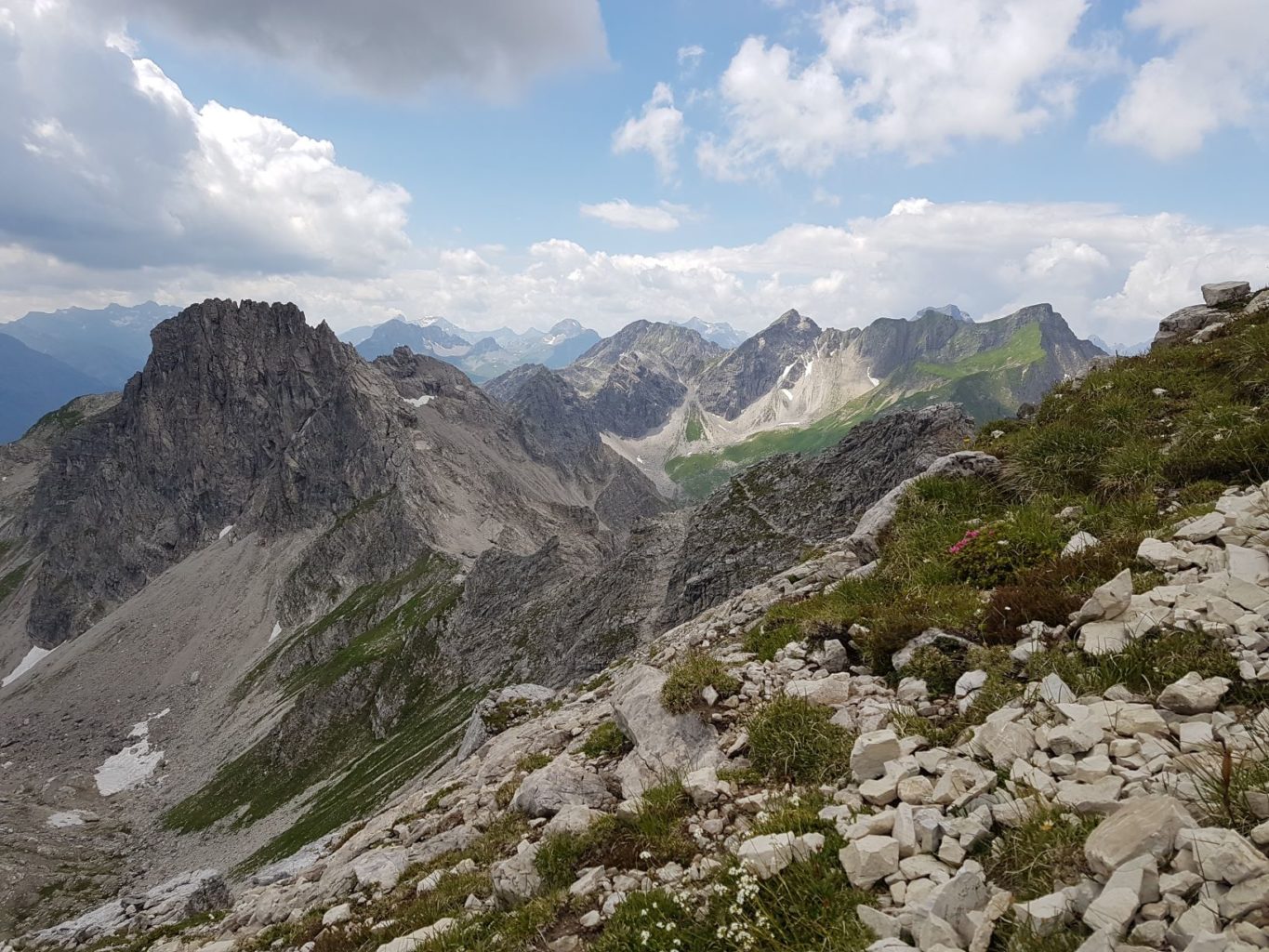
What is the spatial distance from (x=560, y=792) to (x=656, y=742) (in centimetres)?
183

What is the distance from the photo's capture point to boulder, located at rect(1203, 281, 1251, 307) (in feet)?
75.1

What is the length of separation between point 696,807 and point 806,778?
1398mm

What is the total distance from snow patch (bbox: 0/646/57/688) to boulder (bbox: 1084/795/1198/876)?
252m

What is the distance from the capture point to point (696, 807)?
305 inches

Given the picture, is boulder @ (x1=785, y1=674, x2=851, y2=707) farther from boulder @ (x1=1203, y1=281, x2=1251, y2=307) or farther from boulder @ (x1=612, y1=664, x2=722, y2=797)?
boulder @ (x1=1203, y1=281, x2=1251, y2=307)

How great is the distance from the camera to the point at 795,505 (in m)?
72.2

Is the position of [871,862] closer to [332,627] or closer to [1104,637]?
[1104,637]

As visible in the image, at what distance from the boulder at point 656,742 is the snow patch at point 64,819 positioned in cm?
12965

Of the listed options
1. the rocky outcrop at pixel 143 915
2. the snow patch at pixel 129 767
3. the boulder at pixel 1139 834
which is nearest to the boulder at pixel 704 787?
the boulder at pixel 1139 834

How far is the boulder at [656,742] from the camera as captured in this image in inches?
364

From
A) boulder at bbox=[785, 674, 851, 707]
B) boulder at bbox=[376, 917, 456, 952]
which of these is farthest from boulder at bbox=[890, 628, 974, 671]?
boulder at bbox=[376, 917, 456, 952]

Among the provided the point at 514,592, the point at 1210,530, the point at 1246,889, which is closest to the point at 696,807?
the point at 1246,889

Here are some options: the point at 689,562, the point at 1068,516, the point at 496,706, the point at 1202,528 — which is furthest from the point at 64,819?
the point at 1202,528

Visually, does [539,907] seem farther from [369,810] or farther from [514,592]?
[514,592]
